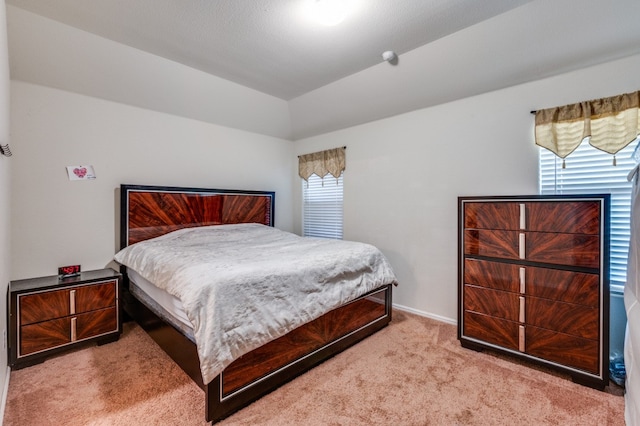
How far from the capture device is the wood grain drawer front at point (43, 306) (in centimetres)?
224

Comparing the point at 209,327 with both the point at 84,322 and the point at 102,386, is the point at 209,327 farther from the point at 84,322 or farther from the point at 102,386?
the point at 84,322

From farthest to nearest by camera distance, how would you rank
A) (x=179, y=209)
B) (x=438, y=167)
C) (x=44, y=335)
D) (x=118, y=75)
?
1. (x=179, y=209)
2. (x=438, y=167)
3. (x=118, y=75)
4. (x=44, y=335)

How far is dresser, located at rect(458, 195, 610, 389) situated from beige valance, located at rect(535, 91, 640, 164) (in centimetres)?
67

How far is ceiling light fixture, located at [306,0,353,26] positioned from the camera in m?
2.08

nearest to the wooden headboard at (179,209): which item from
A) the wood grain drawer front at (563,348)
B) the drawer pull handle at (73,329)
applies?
the drawer pull handle at (73,329)

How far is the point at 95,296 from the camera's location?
2.56m

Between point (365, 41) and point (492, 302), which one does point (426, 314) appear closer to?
point (492, 302)

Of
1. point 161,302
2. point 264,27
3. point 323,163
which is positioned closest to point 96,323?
point 161,302

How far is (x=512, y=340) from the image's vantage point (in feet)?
7.52

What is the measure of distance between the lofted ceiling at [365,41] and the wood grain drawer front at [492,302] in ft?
6.29

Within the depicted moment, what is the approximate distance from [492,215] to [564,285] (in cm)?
67

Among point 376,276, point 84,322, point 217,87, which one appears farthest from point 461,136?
point 84,322

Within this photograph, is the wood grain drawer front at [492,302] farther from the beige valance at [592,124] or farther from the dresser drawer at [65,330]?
the dresser drawer at [65,330]

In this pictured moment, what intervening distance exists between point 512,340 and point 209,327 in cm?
226
